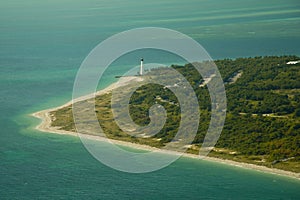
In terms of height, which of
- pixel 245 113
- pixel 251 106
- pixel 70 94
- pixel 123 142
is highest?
pixel 70 94

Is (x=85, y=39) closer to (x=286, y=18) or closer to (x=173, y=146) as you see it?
(x=286, y=18)

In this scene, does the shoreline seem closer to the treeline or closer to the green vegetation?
the green vegetation

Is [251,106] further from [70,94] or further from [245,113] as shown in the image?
[70,94]

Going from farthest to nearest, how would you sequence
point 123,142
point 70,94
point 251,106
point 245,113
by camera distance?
1. point 70,94
2. point 251,106
3. point 245,113
4. point 123,142

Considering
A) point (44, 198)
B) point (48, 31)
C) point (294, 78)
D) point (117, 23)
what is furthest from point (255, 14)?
point (44, 198)

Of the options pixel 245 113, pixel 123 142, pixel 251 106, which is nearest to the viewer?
pixel 123 142

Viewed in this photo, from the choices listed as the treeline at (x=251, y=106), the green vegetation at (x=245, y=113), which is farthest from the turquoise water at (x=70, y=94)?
the treeline at (x=251, y=106)

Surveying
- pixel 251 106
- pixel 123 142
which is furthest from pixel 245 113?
pixel 123 142
